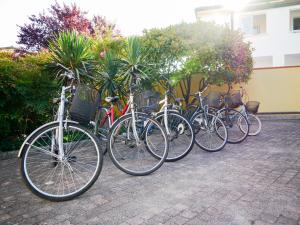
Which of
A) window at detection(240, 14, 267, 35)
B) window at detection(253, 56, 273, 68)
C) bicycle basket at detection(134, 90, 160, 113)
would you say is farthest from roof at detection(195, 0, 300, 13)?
bicycle basket at detection(134, 90, 160, 113)

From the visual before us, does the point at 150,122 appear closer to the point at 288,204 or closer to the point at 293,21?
the point at 288,204

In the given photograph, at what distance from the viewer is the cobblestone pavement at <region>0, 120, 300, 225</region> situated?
2.80 metres

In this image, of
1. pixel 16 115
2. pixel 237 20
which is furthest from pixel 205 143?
pixel 237 20

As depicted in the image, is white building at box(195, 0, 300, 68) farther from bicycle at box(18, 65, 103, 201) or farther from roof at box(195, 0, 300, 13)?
bicycle at box(18, 65, 103, 201)

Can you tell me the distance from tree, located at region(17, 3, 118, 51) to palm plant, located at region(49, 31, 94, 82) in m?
10.3

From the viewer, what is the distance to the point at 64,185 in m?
3.79

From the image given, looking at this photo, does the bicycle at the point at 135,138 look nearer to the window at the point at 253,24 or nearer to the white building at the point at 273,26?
the white building at the point at 273,26

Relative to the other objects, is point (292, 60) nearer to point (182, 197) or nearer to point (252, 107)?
point (252, 107)

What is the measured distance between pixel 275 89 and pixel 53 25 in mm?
12165

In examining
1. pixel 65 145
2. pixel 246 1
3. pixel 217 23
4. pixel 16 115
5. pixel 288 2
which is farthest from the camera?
pixel 246 1

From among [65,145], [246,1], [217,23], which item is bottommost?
Result: [65,145]

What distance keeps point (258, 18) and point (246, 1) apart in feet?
5.91

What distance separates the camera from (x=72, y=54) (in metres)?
6.04


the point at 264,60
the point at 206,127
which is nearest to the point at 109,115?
the point at 206,127
